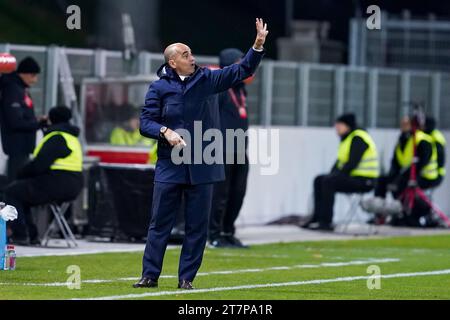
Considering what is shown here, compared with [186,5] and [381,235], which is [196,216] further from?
[186,5]

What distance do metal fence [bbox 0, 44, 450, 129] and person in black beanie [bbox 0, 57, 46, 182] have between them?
118cm

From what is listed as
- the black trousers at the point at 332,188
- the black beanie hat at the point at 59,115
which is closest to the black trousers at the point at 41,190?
the black beanie hat at the point at 59,115

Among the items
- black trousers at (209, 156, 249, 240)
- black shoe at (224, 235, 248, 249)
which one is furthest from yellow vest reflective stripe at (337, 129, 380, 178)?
black shoe at (224, 235, 248, 249)

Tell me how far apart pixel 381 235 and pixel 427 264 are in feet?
19.6

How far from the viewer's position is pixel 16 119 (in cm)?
1952

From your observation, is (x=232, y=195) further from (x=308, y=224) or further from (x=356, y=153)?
(x=308, y=224)

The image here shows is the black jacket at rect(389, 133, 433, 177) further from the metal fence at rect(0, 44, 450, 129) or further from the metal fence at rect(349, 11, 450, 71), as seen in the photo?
the metal fence at rect(349, 11, 450, 71)

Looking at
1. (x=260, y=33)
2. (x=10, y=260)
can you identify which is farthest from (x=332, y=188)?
A: (x=260, y=33)

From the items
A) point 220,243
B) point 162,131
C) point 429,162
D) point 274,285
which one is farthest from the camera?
point 429,162

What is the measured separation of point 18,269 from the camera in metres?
15.3

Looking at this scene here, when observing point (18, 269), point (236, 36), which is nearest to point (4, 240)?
point (18, 269)

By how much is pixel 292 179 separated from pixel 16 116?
22.2 feet

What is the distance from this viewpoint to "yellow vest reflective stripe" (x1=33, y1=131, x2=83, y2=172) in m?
18.6

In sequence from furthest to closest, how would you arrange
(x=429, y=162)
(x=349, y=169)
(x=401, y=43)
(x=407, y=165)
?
(x=401, y=43), (x=407, y=165), (x=429, y=162), (x=349, y=169)
